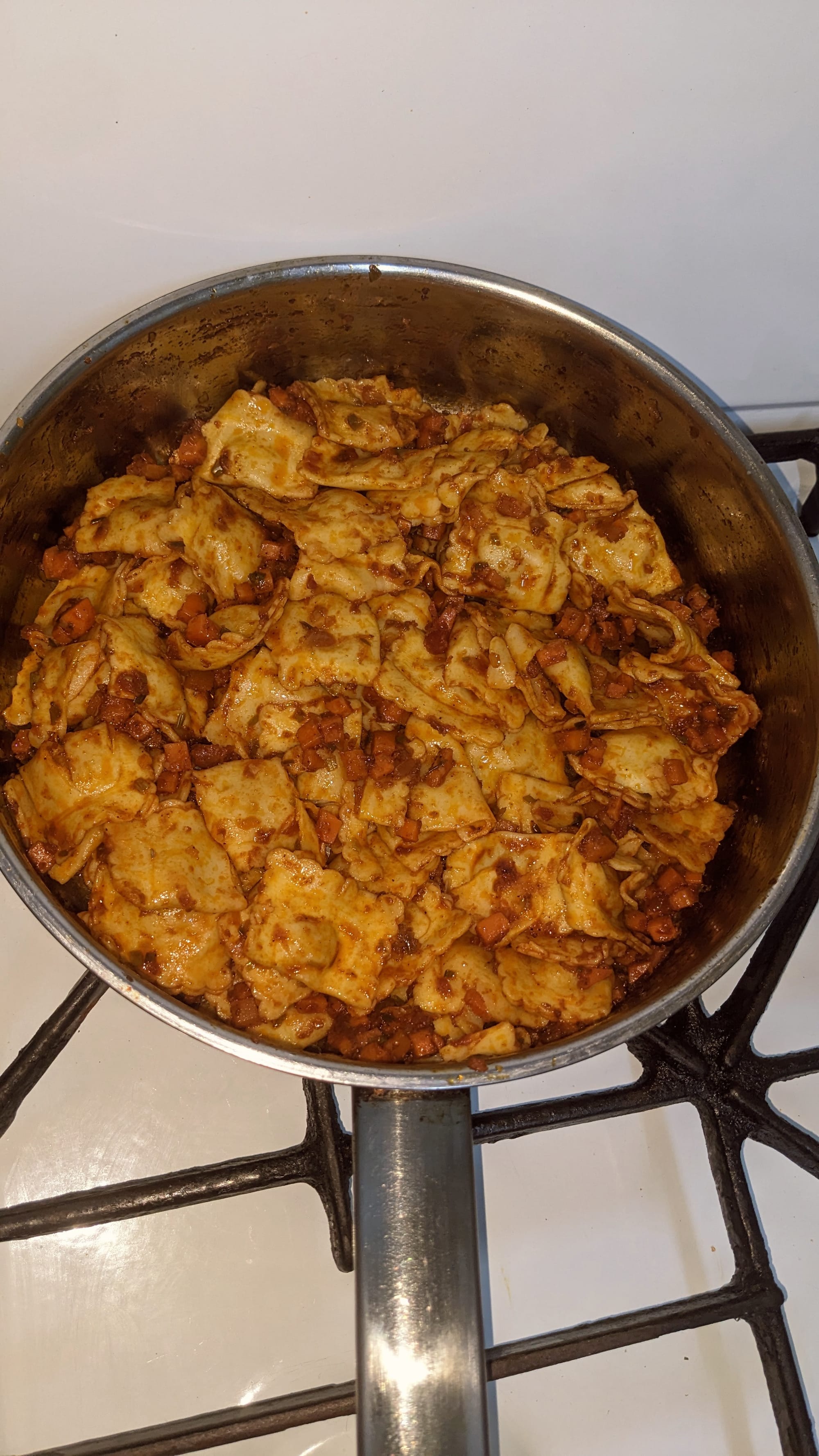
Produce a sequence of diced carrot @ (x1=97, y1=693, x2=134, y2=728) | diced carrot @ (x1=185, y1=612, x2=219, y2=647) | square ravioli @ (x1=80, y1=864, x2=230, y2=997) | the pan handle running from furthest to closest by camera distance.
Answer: diced carrot @ (x1=185, y1=612, x2=219, y2=647)
diced carrot @ (x1=97, y1=693, x2=134, y2=728)
square ravioli @ (x1=80, y1=864, x2=230, y2=997)
the pan handle

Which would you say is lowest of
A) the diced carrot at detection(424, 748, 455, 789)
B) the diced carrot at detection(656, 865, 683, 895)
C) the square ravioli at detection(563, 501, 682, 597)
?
the diced carrot at detection(656, 865, 683, 895)

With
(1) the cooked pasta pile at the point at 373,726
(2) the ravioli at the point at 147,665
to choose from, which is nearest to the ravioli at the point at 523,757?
(1) the cooked pasta pile at the point at 373,726

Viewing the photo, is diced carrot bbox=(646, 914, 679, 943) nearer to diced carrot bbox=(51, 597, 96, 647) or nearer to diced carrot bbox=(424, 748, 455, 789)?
diced carrot bbox=(424, 748, 455, 789)

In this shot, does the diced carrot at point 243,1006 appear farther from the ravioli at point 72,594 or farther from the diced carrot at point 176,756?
the ravioli at point 72,594

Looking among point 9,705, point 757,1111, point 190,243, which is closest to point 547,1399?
point 757,1111

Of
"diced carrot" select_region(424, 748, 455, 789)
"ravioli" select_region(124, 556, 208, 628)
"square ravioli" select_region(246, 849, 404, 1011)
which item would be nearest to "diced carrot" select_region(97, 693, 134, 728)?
"ravioli" select_region(124, 556, 208, 628)

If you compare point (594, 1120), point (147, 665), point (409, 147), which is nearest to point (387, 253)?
point (409, 147)

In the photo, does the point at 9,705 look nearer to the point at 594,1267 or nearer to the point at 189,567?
the point at 189,567
